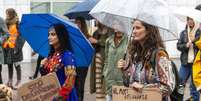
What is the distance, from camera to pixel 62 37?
6.00 metres

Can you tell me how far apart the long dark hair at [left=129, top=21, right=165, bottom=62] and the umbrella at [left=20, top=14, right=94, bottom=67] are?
1301 millimetres

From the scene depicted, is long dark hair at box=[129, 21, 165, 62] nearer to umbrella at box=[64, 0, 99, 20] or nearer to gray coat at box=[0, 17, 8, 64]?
umbrella at box=[64, 0, 99, 20]

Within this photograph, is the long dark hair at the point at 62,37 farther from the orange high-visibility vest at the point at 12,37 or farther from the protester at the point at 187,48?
the orange high-visibility vest at the point at 12,37

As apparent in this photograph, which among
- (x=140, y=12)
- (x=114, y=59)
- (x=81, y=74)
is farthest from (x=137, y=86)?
(x=81, y=74)

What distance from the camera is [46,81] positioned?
5.71 metres

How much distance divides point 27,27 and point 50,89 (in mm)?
1401

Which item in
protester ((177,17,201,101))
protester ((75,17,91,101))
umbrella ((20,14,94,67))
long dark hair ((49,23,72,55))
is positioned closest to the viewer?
long dark hair ((49,23,72,55))

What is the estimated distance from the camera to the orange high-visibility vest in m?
12.3

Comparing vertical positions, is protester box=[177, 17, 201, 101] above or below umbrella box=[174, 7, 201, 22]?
below

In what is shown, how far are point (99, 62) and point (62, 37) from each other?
1.98 m

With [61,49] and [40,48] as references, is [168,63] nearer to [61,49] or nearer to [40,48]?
[61,49]

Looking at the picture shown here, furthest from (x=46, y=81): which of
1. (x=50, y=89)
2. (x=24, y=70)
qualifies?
(x=24, y=70)

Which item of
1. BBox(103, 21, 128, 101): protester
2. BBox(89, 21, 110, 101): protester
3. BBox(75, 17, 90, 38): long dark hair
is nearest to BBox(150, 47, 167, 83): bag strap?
BBox(103, 21, 128, 101): protester

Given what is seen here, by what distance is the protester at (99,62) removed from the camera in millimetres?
7844
